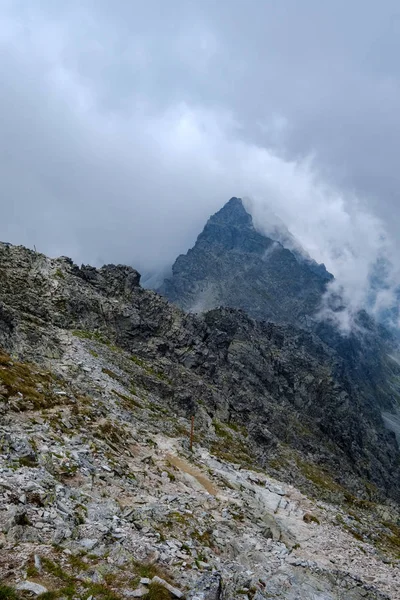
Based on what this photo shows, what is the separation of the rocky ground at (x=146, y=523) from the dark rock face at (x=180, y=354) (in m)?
27.1

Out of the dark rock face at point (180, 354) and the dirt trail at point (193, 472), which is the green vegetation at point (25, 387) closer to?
the dirt trail at point (193, 472)

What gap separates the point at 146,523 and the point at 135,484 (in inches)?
272

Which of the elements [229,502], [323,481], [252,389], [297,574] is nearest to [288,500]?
[229,502]

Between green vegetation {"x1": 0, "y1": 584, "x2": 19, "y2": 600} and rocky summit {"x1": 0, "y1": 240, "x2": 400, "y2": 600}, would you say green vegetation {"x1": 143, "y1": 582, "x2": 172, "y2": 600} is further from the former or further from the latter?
green vegetation {"x1": 0, "y1": 584, "x2": 19, "y2": 600}

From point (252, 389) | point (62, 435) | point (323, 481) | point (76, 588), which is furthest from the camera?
point (252, 389)

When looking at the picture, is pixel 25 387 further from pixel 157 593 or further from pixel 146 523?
pixel 157 593

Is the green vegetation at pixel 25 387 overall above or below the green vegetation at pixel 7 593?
above

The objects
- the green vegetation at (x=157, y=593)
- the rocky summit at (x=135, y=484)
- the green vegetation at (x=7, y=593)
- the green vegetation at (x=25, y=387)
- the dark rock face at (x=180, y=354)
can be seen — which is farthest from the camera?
the dark rock face at (x=180, y=354)

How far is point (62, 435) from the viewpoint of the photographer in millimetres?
29625

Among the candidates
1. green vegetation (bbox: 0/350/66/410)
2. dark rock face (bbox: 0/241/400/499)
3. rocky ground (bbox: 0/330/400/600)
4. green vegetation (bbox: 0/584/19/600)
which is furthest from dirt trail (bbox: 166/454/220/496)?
dark rock face (bbox: 0/241/400/499)

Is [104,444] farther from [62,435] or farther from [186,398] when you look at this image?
[186,398]

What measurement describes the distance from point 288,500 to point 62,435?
93.7 ft

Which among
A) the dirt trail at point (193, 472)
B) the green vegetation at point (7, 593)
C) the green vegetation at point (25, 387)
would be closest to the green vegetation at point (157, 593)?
the green vegetation at point (7, 593)

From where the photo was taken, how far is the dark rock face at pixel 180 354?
79750 millimetres
